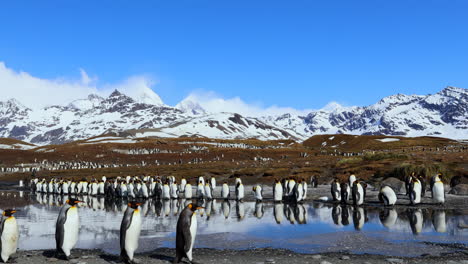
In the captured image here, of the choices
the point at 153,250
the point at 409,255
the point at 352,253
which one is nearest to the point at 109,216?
the point at 153,250

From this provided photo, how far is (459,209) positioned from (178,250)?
14.6m

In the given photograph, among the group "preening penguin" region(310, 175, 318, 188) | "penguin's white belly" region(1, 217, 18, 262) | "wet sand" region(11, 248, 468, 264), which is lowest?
"wet sand" region(11, 248, 468, 264)

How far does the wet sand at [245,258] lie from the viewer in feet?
33.1

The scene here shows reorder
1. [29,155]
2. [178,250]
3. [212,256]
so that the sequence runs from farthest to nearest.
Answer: [29,155]
[212,256]
[178,250]

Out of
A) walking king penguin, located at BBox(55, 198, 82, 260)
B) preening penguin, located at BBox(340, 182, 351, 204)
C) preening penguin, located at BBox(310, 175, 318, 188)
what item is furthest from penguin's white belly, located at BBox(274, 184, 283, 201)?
walking king penguin, located at BBox(55, 198, 82, 260)

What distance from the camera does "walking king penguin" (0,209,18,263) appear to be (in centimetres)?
1006

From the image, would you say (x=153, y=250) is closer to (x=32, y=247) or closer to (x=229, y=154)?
(x=32, y=247)

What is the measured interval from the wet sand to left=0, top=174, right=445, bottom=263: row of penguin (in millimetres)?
485

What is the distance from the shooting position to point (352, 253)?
11016 mm

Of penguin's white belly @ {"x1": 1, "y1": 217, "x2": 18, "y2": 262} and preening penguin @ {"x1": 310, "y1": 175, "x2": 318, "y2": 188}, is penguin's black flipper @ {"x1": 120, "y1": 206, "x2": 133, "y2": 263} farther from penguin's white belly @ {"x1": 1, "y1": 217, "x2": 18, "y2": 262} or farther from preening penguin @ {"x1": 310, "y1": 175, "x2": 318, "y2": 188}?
preening penguin @ {"x1": 310, "y1": 175, "x2": 318, "y2": 188}

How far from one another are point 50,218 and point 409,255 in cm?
1594

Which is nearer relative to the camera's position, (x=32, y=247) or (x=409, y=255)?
(x=409, y=255)

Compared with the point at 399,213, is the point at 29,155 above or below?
above

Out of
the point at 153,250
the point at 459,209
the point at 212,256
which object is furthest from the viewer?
the point at 459,209
